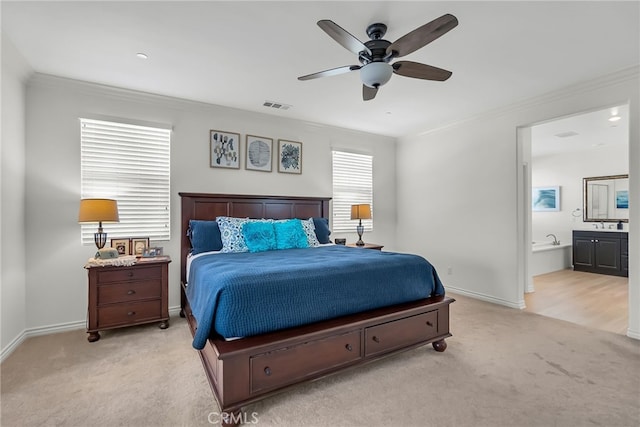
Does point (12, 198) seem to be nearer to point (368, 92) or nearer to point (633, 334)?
point (368, 92)

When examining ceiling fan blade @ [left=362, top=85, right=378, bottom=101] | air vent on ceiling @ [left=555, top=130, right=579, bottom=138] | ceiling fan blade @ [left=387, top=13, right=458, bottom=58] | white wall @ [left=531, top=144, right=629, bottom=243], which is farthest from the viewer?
white wall @ [left=531, top=144, right=629, bottom=243]

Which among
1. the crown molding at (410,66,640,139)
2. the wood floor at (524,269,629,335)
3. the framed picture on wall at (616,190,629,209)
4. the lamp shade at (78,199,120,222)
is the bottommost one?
the wood floor at (524,269,629,335)

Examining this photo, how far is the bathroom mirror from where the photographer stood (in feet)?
19.9

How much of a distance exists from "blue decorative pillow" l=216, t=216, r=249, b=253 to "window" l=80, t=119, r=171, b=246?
2.34ft

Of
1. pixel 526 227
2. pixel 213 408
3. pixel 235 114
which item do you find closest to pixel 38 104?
pixel 235 114

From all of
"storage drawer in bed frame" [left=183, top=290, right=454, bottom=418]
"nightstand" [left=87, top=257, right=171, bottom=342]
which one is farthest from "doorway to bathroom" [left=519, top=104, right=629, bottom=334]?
"nightstand" [left=87, top=257, right=171, bottom=342]

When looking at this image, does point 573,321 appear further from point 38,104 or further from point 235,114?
point 38,104

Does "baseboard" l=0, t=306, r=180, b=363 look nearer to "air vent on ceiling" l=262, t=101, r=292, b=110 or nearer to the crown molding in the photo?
"air vent on ceiling" l=262, t=101, r=292, b=110

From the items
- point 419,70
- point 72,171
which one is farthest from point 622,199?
point 72,171

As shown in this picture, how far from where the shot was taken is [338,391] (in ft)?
6.79

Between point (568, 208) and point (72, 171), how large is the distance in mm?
8860

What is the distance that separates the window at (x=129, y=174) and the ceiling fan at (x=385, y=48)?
7.65ft

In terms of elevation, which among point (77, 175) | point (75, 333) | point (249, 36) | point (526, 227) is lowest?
point (75, 333)

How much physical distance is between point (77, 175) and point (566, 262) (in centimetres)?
857
